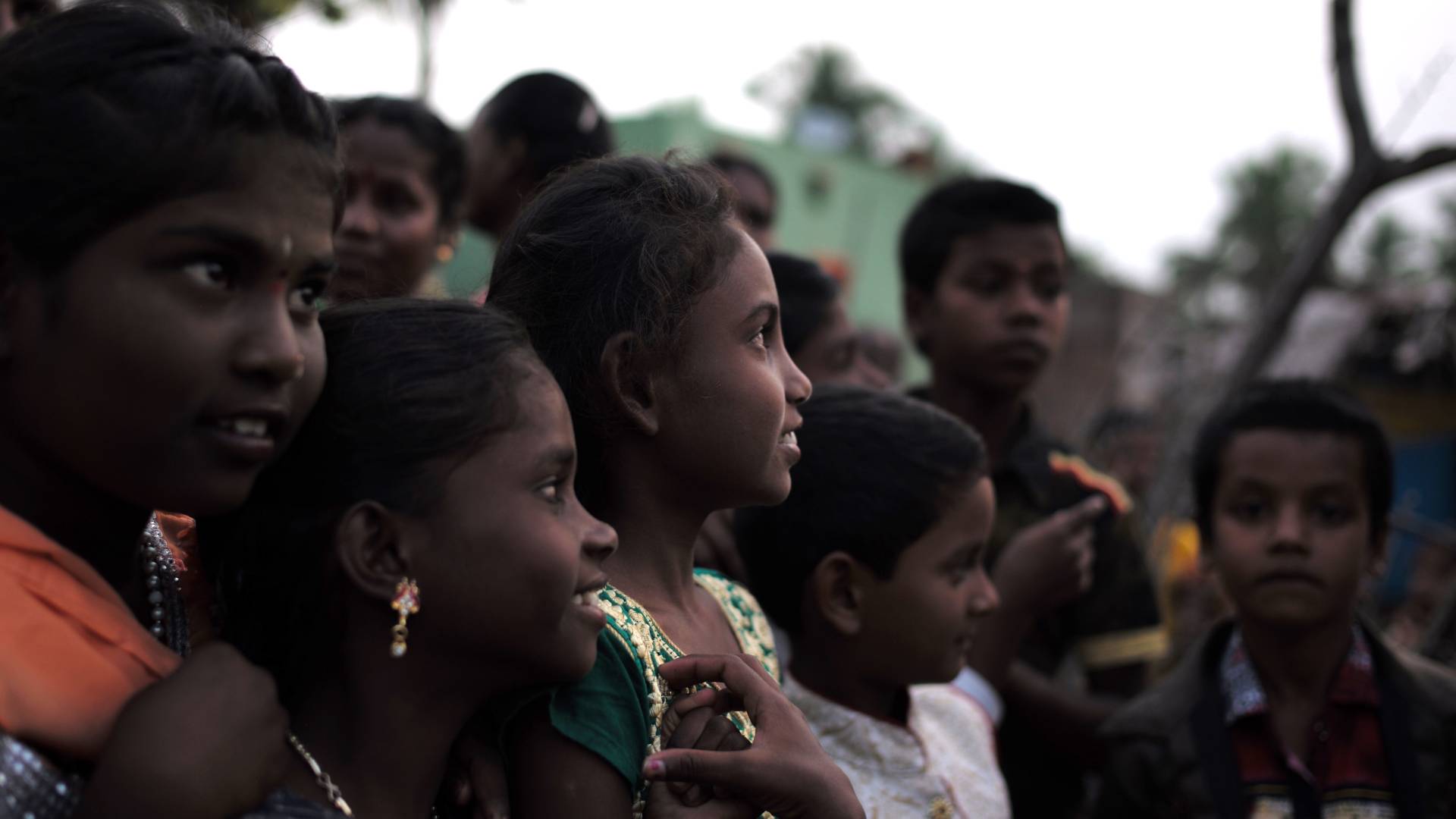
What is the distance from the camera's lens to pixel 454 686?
1646mm

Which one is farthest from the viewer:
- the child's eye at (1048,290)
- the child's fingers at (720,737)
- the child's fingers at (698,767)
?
the child's eye at (1048,290)

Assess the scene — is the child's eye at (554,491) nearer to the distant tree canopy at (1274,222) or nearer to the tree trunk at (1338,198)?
the tree trunk at (1338,198)

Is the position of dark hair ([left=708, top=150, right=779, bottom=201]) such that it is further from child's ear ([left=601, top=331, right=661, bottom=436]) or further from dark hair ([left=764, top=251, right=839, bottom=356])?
child's ear ([left=601, top=331, right=661, bottom=436])

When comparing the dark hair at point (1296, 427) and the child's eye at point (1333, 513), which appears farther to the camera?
the dark hair at point (1296, 427)

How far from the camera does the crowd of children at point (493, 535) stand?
1334 mm

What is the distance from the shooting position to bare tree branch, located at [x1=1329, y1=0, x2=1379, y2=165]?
15.0ft

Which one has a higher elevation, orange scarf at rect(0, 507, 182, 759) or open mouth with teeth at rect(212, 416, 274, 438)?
open mouth with teeth at rect(212, 416, 274, 438)

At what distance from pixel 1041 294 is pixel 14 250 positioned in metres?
2.92

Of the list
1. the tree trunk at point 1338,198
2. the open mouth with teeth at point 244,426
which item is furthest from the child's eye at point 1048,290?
the open mouth with teeth at point 244,426

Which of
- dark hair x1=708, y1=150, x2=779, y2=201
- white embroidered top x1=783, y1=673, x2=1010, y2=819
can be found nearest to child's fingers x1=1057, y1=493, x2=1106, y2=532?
white embroidered top x1=783, y1=673, x2=1010, y2=819

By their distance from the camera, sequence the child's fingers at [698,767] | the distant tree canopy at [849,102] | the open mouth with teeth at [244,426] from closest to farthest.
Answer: the open mouth with teeth at [244,426], the child's fingers at [698,767], the distant tree canopy at [849,102]

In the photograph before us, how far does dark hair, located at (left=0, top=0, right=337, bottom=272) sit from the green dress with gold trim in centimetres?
83

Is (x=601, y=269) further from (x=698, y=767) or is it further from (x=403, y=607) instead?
(x=698, y=767)

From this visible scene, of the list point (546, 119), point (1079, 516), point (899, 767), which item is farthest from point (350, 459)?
point (546, 119)
